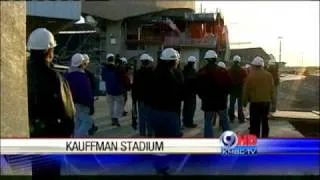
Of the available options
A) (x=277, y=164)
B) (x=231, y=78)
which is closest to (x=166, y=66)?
(x=231, y=78)

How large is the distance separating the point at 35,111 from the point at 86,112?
32cm

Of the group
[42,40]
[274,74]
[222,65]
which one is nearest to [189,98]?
[222,65]

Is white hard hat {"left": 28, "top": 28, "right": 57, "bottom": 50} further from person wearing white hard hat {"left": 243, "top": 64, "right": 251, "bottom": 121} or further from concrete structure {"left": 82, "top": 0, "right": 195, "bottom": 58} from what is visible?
person wearing white hard hat {"left": 243, "top": 64, "right": 251, "bottom": 121}

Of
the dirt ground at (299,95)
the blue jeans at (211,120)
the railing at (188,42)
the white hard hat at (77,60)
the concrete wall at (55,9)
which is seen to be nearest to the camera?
the concrete wall at (55,9)

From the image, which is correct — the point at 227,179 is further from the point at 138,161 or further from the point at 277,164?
the point at 138,161

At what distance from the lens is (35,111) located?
3543 millimetres

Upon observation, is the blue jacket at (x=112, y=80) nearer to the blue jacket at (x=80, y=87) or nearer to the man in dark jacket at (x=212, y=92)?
the blue jacket at (x=80, y=87)

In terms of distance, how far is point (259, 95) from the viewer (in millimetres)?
3750

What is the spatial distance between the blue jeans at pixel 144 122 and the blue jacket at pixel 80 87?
0.33 metres

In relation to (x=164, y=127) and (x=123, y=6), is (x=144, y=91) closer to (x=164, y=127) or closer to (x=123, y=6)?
(x=164, y=127)

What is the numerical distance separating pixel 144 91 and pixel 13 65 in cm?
91

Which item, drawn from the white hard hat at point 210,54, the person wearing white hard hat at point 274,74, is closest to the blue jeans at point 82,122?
the white hard hat at point 210,54

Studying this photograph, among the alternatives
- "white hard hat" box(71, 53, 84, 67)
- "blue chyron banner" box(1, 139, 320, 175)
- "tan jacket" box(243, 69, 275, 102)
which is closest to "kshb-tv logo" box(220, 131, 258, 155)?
"blue chyron banner" box(1, 139, 320, 175)

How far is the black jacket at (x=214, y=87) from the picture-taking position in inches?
145
